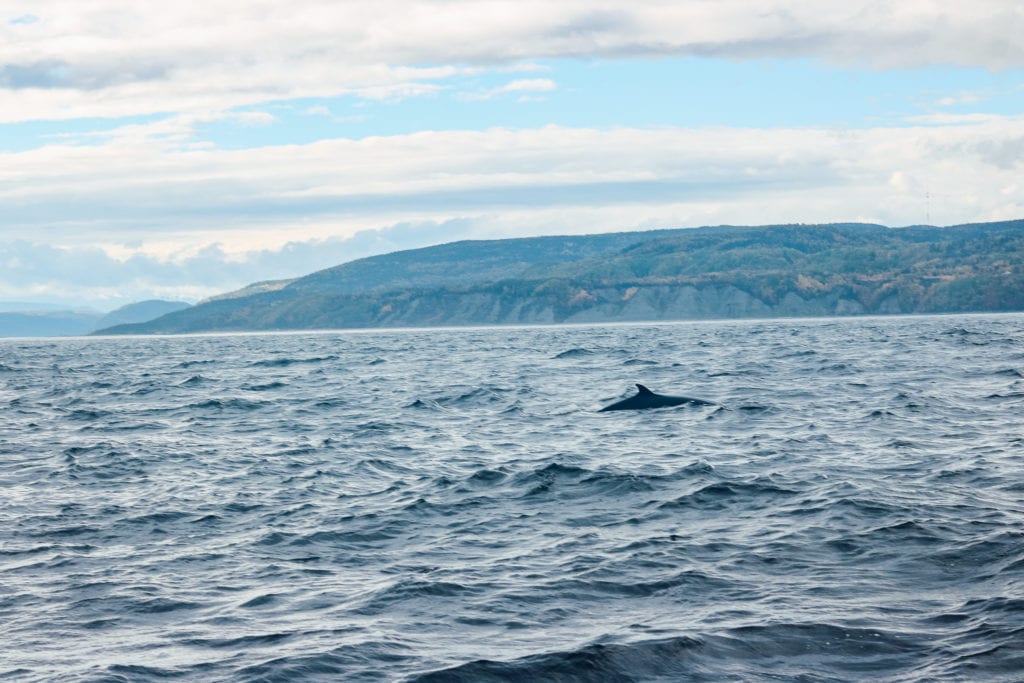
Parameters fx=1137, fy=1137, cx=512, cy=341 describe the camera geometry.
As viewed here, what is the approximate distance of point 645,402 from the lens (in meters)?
40.5

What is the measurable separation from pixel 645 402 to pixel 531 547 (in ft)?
73.9

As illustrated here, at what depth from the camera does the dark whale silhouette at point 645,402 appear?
40.3 meters

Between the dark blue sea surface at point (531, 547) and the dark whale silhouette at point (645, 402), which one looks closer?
the dark blue sea surface at point (531, 547)

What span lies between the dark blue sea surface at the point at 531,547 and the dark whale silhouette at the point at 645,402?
141cm

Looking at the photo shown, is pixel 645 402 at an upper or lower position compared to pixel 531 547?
upper

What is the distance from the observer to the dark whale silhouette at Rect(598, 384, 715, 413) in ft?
132

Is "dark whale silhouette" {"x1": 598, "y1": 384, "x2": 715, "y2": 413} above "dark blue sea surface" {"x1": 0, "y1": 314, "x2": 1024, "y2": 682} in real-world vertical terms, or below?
above

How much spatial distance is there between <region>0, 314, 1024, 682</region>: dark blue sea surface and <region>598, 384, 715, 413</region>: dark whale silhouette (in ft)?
4.61

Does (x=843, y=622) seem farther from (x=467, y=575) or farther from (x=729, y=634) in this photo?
(x=467, y=575)

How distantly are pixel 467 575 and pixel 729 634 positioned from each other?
182 inches

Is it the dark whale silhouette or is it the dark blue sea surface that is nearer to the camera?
the dark blue sea surface

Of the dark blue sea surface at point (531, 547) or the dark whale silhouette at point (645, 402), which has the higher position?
the dark whale silhouette at point (645, 402)

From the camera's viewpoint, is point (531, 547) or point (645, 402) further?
point (645, 402)

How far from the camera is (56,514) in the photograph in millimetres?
22703
